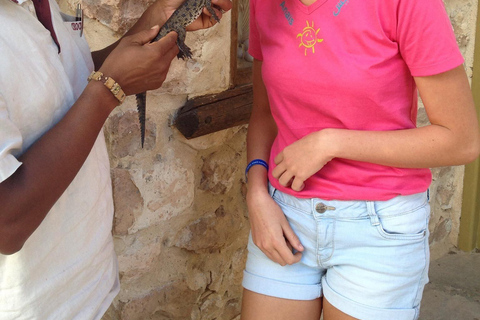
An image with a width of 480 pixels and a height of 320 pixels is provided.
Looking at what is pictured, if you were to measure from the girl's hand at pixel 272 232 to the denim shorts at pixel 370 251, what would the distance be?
0.04 m

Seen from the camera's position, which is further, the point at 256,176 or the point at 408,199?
the point at 256,176

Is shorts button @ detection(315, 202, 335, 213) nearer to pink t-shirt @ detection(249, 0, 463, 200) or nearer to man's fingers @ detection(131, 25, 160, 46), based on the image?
pink t-shirt @ detection(249, 0, 463, 200)

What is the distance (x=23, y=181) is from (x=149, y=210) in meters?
0.95

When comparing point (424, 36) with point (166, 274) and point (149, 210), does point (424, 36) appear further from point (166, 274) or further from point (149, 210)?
point (166, 274)

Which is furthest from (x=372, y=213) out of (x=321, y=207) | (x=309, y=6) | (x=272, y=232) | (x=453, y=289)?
(x=453, y=289)

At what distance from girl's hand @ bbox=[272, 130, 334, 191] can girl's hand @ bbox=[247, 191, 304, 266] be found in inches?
3.5

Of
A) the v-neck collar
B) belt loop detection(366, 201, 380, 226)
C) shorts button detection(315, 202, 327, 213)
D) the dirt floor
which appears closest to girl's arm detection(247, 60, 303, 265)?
shorts button detection(315, 202, 327, 213)

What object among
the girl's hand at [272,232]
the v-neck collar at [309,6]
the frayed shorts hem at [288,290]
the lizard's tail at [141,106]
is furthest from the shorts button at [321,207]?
the lizard's tail at [141,106]

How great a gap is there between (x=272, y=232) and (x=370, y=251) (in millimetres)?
265

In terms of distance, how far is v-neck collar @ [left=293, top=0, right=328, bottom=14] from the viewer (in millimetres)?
1363

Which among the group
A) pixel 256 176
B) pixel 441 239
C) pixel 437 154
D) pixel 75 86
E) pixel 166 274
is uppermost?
pixel 75 86

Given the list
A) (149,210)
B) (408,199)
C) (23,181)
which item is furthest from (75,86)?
(408,199)

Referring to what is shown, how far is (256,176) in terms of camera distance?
1628mm

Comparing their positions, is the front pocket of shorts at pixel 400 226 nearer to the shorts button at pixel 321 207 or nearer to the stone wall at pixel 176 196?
the shorts button at pixel 321 207
